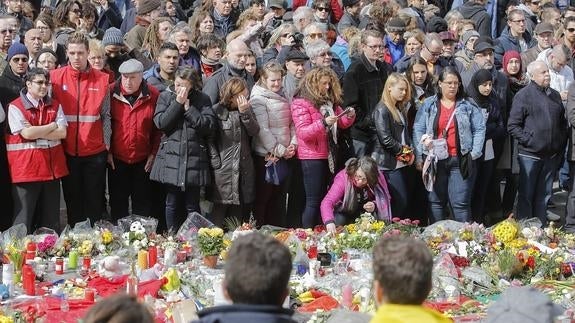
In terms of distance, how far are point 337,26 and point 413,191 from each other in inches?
147

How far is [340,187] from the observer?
9781mm

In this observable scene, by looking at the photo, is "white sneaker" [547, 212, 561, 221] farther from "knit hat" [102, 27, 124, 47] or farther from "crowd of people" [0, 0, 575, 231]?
"knit hat" [102, 27, 124, 47]

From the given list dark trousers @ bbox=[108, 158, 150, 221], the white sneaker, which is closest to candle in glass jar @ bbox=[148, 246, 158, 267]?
dark trousers @ bbox=[108, 158, 150, 221]

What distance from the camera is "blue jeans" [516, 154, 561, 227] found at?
1101 centimetres

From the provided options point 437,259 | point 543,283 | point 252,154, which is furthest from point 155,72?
point 543,283

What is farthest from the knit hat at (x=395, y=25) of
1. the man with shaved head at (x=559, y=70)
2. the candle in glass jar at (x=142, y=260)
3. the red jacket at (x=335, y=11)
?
the candle in glass jar at (x=142, y=260)

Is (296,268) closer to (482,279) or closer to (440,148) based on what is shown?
(482,279)

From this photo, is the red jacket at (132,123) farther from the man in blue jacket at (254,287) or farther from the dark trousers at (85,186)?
A: the man in blue jacket at (254,287)

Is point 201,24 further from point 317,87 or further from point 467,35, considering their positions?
Answer: point 467,35

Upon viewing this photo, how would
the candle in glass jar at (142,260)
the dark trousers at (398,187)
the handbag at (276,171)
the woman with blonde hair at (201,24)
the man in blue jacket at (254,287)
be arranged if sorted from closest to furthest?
the man in blue jacket at (254,287) → the candle in glass jar at (142,260) → the handbag at (276,171) → the dark trousers at (398,187) → the woman with blonde hair at (201,24)

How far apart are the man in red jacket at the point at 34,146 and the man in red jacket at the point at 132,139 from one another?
533 millimetres

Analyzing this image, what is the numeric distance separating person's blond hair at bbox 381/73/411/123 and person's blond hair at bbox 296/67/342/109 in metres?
0.43

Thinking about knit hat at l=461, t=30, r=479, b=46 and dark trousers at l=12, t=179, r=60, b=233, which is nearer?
dark trousers at l=12, t=179, r=60, b=233

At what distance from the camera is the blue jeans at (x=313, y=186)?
10.3 meters
